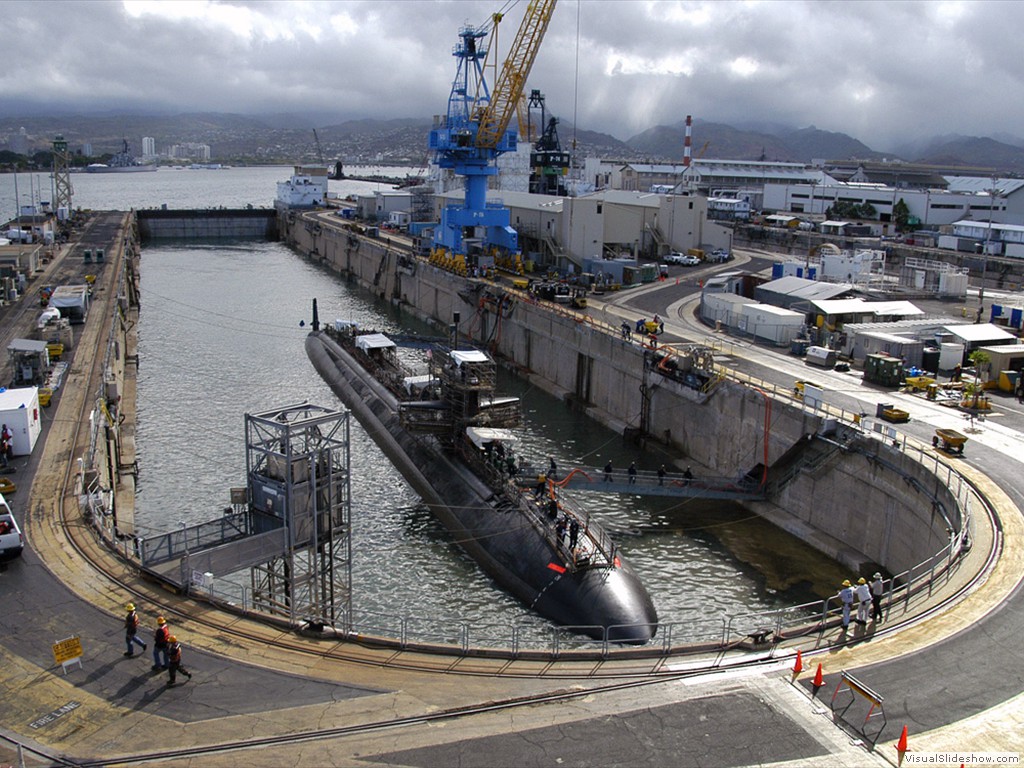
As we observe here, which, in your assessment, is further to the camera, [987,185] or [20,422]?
[987,185]

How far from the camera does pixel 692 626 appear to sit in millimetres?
32188

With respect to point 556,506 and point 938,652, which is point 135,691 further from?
point 938,652

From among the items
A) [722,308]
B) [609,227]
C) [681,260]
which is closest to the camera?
[722,308]

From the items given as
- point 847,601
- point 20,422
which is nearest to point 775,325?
point 847,601

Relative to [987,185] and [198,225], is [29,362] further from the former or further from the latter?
[987,185]

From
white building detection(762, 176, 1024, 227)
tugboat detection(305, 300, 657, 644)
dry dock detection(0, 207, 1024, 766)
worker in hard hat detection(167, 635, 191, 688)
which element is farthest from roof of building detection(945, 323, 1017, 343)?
white building detection(762, 176, 1024, 227)

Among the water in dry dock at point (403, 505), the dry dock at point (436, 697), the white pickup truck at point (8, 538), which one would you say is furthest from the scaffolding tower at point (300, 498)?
the white pickup truck at point (8, 538)

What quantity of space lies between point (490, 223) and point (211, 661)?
80287 millimetres

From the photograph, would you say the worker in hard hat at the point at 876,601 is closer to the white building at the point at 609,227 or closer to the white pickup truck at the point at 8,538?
the white pickup truck at the point at 8,538

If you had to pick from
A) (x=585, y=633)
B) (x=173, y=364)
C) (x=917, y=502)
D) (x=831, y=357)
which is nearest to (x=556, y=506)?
(x=585, y=633)

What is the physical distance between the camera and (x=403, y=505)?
4269 centimetres

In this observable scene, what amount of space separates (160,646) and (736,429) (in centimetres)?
3335

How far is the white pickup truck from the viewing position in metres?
26.7

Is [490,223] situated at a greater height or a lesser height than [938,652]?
greater
